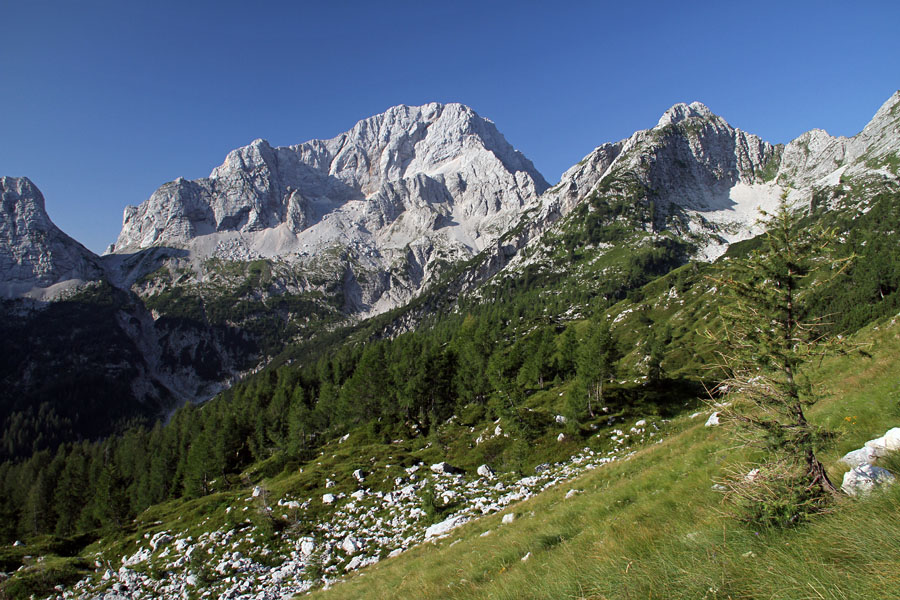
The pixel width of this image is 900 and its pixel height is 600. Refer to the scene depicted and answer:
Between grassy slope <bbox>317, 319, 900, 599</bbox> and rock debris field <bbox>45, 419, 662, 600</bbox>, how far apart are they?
717 centimetres

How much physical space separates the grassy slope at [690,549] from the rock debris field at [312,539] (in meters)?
7.17

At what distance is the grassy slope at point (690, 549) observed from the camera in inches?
189

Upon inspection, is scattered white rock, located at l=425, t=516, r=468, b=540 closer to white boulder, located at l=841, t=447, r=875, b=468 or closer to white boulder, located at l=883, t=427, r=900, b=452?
white boulder, located at l=841, t=447, r=875, b=468

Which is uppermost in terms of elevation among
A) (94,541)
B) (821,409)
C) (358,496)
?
(821,409)

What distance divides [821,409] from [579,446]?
105 ft

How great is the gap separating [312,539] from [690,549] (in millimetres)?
31148

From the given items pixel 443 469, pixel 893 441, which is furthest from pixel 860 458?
pixel 443 469

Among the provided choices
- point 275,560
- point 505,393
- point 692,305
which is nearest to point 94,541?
point 275,560

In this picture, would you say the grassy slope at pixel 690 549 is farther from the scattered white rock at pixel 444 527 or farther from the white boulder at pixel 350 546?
the white boulder at pixel 350 546

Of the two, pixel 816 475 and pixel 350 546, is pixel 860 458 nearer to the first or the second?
pixel 816 475

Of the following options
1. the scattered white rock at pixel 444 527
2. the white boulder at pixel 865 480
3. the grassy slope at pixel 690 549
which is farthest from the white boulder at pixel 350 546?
the white boulder at pixel 865 480

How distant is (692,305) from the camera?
149m

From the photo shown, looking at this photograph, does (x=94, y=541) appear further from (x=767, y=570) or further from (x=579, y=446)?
(x=767, y=570)

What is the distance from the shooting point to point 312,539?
3030cm
